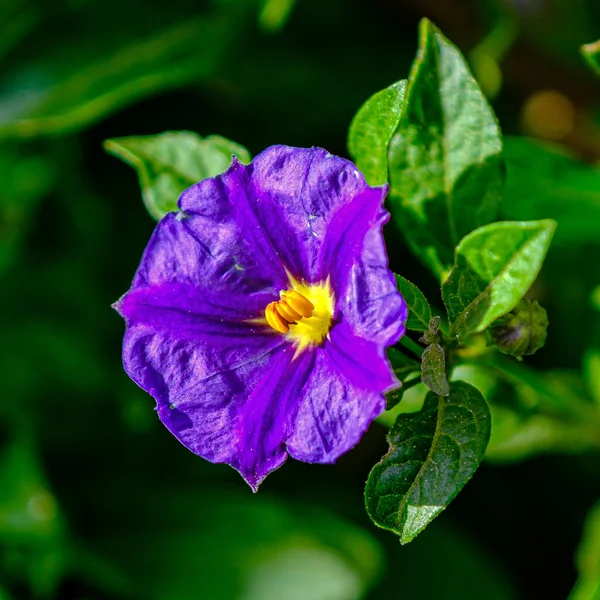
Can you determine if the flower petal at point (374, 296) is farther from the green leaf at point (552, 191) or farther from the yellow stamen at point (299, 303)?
the green leaf at point (552, 191)

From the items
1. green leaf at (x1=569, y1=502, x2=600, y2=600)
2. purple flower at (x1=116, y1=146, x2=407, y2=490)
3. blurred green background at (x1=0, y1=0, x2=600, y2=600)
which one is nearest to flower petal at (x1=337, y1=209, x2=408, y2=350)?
purple flower at (x1=116, y1=146, x2=407, y2=490)

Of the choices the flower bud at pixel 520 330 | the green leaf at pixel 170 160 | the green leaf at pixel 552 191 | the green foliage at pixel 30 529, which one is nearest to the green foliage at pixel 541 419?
the green leaf at pixel 552 191

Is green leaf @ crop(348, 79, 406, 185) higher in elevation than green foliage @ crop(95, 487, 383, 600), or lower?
higher

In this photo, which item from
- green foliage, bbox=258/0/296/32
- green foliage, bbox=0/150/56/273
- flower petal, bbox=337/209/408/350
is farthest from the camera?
green foliage, bbox=0/150/56/273

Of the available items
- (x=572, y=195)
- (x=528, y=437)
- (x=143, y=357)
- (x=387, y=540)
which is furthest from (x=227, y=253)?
(x=387, y=540)

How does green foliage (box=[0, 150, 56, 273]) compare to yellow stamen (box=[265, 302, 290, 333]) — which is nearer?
yellow stamen (box=[265, 302, 290, 333])

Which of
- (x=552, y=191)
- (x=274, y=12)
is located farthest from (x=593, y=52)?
(x=274, y=12)

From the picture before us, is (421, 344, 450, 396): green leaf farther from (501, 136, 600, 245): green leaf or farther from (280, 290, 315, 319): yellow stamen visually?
(501, 136, 600, 245): green leaf
